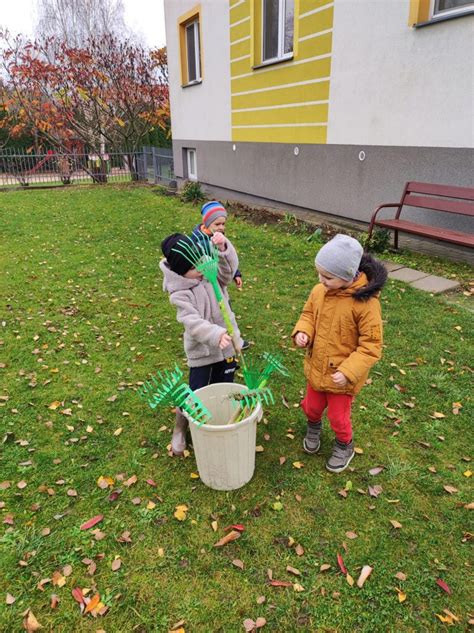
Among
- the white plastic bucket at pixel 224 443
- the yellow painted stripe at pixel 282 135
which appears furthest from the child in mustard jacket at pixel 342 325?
the yellow painted stripe at pixel 282 135

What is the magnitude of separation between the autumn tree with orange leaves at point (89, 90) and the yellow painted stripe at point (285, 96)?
9.43m

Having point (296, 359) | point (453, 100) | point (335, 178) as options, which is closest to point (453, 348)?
point (296, 359)

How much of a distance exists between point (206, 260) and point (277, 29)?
857 centimetres

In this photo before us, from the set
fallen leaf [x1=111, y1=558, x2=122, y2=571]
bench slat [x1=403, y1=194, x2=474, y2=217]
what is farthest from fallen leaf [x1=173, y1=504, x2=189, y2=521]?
bench slat [x1=403, y1=194, x2=474, y2=217]

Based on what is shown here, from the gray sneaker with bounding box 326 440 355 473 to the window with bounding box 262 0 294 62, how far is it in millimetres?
7999

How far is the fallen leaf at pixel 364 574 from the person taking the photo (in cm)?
205

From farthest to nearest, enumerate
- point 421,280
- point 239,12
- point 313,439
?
1. point 239,12
2. point 421,280
3. point 313,439

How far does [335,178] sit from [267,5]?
4.27 meters

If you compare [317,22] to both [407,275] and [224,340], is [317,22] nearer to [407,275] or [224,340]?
[407,275]

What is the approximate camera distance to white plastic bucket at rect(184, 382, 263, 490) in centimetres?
229

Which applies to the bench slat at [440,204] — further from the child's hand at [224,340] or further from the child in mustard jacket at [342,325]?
the child's hand at [224,340]

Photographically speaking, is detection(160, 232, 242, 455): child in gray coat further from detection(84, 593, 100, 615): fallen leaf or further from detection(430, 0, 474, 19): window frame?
detection(430, 0, 474, 19): window frame

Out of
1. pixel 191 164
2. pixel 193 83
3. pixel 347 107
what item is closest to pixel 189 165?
pixel 191 164

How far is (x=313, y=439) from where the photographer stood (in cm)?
281
